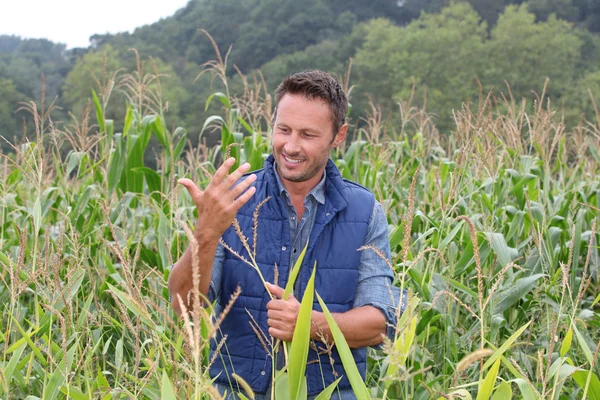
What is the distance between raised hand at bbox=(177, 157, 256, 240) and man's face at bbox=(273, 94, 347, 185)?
1.43ft

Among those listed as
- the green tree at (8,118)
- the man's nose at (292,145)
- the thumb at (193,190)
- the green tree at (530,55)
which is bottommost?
the green tree at (8,118)

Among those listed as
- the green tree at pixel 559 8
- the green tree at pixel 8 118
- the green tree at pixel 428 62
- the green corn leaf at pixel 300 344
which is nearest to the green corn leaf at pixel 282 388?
the green corn leaf at pixel 300 344

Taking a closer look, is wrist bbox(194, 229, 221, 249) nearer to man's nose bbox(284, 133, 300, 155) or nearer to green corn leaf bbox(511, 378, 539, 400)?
man's nose bbox(284, 133, 300, 155)

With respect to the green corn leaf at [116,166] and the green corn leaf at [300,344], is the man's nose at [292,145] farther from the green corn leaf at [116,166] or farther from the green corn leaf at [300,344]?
the green corn leaf at [116,166]

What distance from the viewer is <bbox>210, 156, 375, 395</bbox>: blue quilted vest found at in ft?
7.51

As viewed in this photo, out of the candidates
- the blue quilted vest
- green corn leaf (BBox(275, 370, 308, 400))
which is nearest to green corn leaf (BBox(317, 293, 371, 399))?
green corn leaf (BBox(275, 370, 308, 400))

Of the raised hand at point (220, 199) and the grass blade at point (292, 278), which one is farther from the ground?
the raised hand at point (220, 199)

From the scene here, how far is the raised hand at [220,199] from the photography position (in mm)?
1801

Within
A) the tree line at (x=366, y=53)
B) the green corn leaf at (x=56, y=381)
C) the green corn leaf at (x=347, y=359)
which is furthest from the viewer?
the tree line at (x=366, y=53)

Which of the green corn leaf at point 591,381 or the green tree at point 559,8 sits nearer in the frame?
the green corn leaf at point 591,381

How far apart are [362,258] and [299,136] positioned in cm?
45

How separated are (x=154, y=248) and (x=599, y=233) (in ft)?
8.62

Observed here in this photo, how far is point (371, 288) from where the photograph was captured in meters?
2.32

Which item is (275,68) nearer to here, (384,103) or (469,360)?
(384,103)
